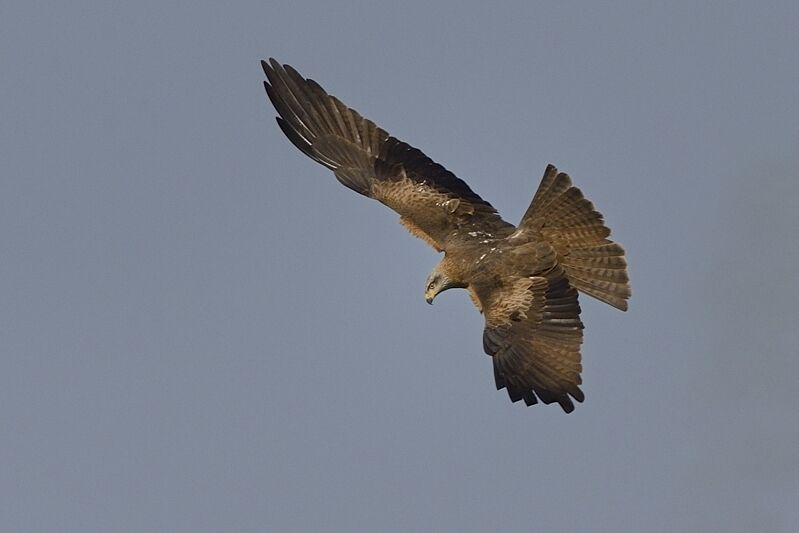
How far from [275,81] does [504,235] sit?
3909 mm

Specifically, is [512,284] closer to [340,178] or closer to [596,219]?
[596,219]

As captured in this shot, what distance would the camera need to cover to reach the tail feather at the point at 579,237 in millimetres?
20375

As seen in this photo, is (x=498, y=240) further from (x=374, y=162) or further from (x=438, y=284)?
(x=374, y=162)

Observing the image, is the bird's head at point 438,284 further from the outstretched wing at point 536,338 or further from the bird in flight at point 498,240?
the outstretched wing at point 536,338

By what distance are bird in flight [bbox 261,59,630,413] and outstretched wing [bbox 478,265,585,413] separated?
12mm

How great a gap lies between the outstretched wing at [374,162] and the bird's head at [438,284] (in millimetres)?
521

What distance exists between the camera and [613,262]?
20547mm

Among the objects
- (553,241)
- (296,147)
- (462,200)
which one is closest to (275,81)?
(296,147)

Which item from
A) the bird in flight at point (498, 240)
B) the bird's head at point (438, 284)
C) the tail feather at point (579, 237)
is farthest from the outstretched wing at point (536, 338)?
the bird's head at point (438, 284)

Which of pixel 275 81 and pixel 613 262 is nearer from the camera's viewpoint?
pixel 613 262

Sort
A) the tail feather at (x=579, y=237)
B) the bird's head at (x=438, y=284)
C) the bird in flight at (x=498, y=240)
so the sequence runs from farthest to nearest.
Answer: the bird's head at (x=438, y=284)
the tail feather at (x=579, y=237)
the bird in flight at (x=498, y=240)

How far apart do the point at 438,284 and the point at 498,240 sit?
931 millimetres

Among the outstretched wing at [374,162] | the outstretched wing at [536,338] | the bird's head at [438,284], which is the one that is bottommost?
the outstretched wing at [536,338]

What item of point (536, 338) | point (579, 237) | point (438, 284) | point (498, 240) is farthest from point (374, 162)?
point (536, 338)
